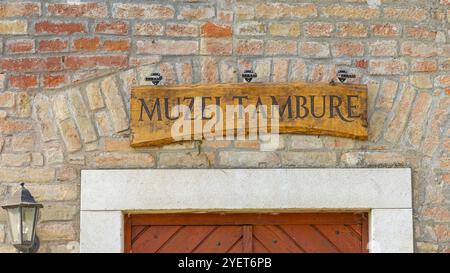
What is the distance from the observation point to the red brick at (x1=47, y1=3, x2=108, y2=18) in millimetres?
7520

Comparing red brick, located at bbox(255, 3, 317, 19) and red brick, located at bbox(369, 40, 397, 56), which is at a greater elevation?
red brick, located at bbox(255, 3, 317, 19)

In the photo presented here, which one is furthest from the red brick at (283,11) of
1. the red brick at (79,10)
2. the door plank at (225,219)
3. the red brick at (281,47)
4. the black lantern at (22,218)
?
the black lantern at (22,218)

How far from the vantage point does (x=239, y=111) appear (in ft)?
24.3

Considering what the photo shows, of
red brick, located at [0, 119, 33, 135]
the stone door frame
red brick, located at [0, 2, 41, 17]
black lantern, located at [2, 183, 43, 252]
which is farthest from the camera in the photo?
red brick, located at [0, 2, 41, 17]

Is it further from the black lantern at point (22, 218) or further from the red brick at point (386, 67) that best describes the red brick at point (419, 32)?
the black lantern at point (22, 218)

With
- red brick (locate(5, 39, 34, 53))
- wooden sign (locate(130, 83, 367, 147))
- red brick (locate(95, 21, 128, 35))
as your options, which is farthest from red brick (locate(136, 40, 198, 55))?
red brick (locate(5, 39, 34, 53))

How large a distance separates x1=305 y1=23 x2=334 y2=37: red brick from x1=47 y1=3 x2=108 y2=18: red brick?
4.13 ft

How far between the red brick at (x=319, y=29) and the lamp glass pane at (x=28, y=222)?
2.02 metres

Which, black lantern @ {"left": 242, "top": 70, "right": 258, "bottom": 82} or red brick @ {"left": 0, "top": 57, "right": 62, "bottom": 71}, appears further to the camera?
red brick @ {"left": 0, "top": 57, "right": 62, "bottom": 71}

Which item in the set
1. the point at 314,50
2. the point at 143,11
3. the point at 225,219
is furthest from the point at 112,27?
the point at 225,219

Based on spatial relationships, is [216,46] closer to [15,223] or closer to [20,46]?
[20,46]

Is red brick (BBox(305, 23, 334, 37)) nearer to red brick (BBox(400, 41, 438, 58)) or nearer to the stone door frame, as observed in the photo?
red brick (BBox(400, 41, 438, 58))

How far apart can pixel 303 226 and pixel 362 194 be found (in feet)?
1.40

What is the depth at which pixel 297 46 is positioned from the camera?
296 inches
